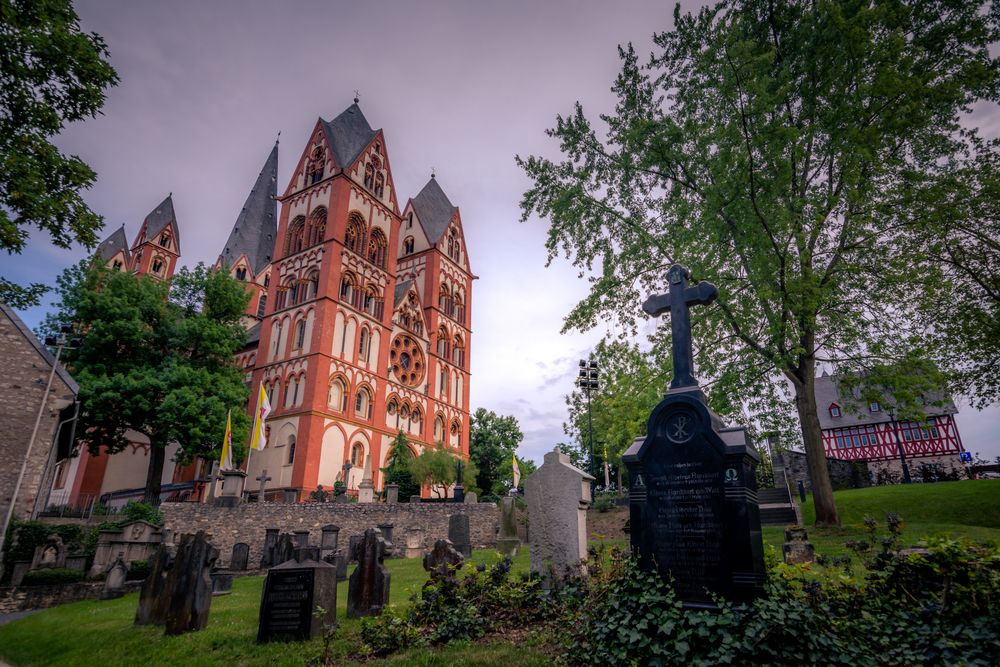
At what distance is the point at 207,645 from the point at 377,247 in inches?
1288

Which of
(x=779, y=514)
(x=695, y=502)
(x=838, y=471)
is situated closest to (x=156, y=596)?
(x=695, y=502)

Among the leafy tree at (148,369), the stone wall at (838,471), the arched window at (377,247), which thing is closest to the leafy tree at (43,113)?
the leafy tree at (148,369)

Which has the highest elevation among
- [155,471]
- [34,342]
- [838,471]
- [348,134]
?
[348,134]

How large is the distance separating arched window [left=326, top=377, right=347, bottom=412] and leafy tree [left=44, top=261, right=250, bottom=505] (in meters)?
4.69

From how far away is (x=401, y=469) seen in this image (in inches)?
1189

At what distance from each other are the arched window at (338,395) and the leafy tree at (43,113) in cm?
2079

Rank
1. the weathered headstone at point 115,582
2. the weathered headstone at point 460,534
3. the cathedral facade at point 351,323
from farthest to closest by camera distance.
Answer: the cathedral facade at point 351,323
the weathered headstone at point 460,534
the weathered headstone at point 115,582

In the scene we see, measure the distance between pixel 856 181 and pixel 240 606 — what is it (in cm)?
1638

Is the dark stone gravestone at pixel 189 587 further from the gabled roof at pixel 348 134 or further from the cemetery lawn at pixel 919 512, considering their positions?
the gabled roof at pixel 348 134

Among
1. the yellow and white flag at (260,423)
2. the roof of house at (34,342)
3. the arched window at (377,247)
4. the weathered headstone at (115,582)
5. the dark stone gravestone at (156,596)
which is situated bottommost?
the weathered headstone at (115,582)

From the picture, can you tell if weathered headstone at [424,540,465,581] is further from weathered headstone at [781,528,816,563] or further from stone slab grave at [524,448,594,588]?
weathered headstone at [781,528,816,563]

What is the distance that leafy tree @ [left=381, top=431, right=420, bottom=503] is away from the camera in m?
29.2

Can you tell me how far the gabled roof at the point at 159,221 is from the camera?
155 ft

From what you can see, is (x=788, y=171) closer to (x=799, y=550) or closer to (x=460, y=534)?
(x=799, y=550)
